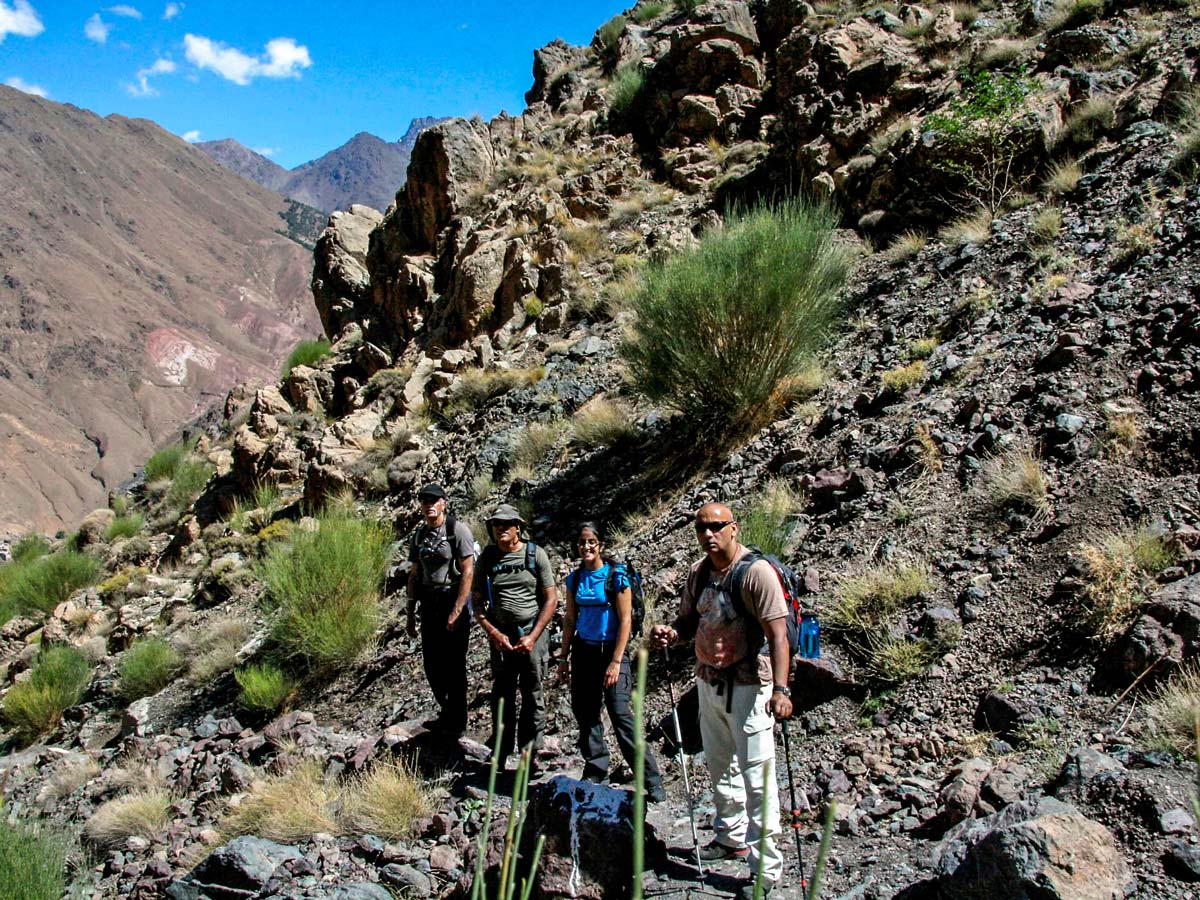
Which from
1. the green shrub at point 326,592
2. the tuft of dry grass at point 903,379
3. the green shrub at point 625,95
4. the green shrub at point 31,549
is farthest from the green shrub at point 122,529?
the tuft of dry grass at point 903,379

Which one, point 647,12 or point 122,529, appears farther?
point 647,12

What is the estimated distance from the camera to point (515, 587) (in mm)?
4625

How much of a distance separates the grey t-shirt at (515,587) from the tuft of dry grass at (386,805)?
112 centimetres

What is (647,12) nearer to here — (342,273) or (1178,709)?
(342,273)

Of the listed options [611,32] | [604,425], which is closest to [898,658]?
[604,425]

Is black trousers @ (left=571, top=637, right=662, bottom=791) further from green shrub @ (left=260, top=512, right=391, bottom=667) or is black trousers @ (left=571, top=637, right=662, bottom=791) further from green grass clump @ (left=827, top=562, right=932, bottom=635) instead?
green shrub @ (left=260, top=512, right=391, bottom=667)

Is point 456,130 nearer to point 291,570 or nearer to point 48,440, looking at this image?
point 291,570

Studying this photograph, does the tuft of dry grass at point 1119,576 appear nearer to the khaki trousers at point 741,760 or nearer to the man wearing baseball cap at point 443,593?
the khaki trousers at point 741,760

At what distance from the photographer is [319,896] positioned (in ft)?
12.4

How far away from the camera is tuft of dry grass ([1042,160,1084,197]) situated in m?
8.48

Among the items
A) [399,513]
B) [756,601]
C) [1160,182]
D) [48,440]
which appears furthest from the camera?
[48,440]

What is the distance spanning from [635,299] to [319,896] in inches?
266

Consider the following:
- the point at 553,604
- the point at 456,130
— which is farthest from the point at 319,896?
the point at 456,130

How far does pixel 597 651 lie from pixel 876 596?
1893 mm
